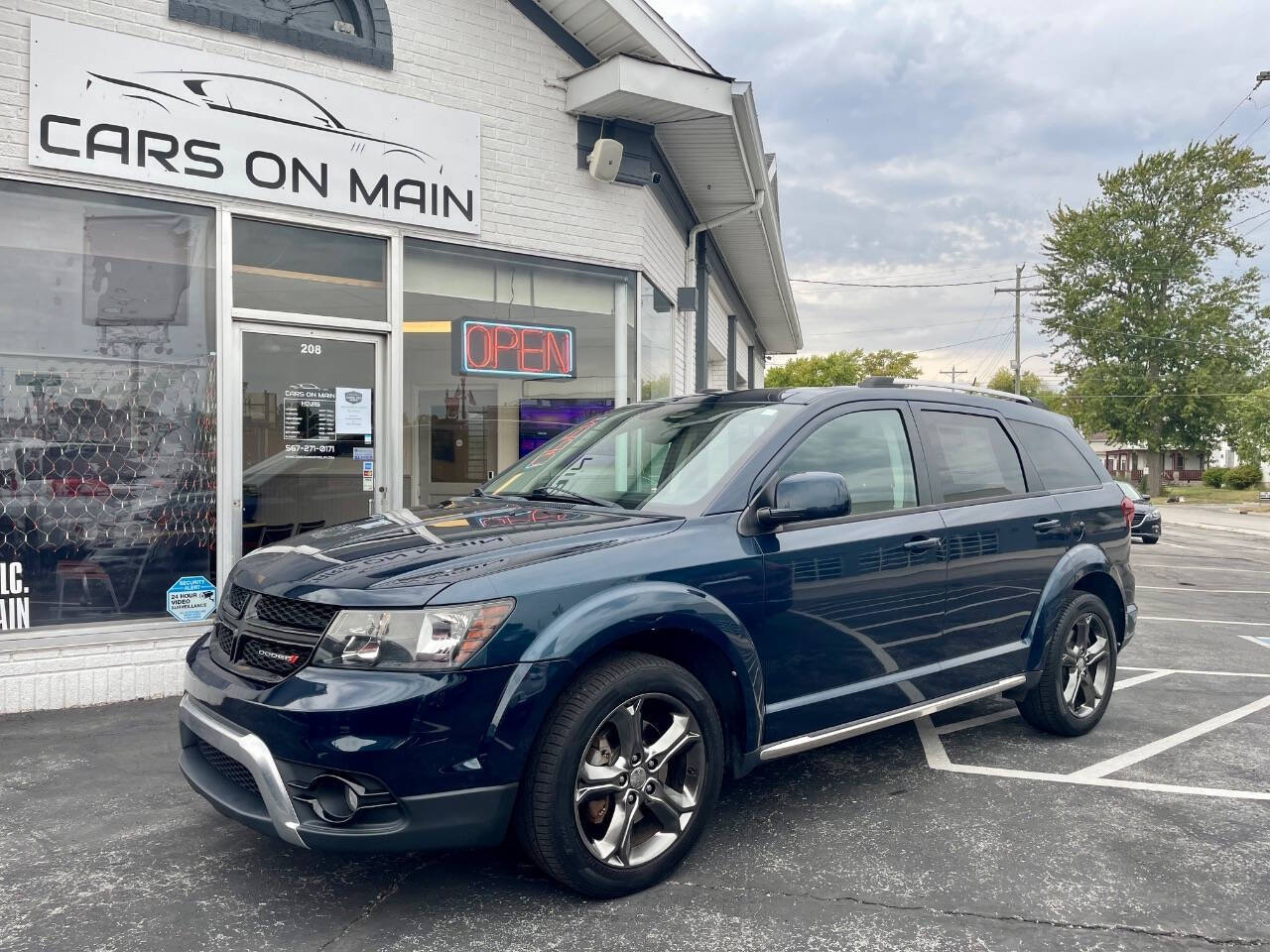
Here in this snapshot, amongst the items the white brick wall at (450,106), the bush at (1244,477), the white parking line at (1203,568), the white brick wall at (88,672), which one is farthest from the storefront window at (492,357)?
the bush at (1244,477)

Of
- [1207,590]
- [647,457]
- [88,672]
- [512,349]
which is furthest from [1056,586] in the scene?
[1207,590]

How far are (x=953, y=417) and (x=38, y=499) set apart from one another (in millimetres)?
5334

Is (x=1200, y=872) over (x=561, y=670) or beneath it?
beneath

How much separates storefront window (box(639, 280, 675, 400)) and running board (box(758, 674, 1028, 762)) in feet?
15.7

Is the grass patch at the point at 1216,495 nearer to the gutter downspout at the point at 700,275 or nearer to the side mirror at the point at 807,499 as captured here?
the gutter downspout at the point at 700,275

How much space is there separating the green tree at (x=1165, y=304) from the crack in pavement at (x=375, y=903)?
159 ft

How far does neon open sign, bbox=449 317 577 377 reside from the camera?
308 inches

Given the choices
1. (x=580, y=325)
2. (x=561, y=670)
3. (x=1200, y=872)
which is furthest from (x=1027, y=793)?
(x=580, y=325)

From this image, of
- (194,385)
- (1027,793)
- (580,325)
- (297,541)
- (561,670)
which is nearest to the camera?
(561,670)

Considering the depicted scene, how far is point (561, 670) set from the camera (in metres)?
2.98

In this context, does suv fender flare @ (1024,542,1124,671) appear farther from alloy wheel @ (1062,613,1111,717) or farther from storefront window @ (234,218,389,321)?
storefront window @ (234,218,389,321)

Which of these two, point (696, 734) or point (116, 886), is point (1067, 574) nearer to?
point (696, 734)

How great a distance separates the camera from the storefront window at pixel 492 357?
7.50m

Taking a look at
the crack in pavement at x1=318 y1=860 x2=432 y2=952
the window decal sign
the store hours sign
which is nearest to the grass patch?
the store hours sign
